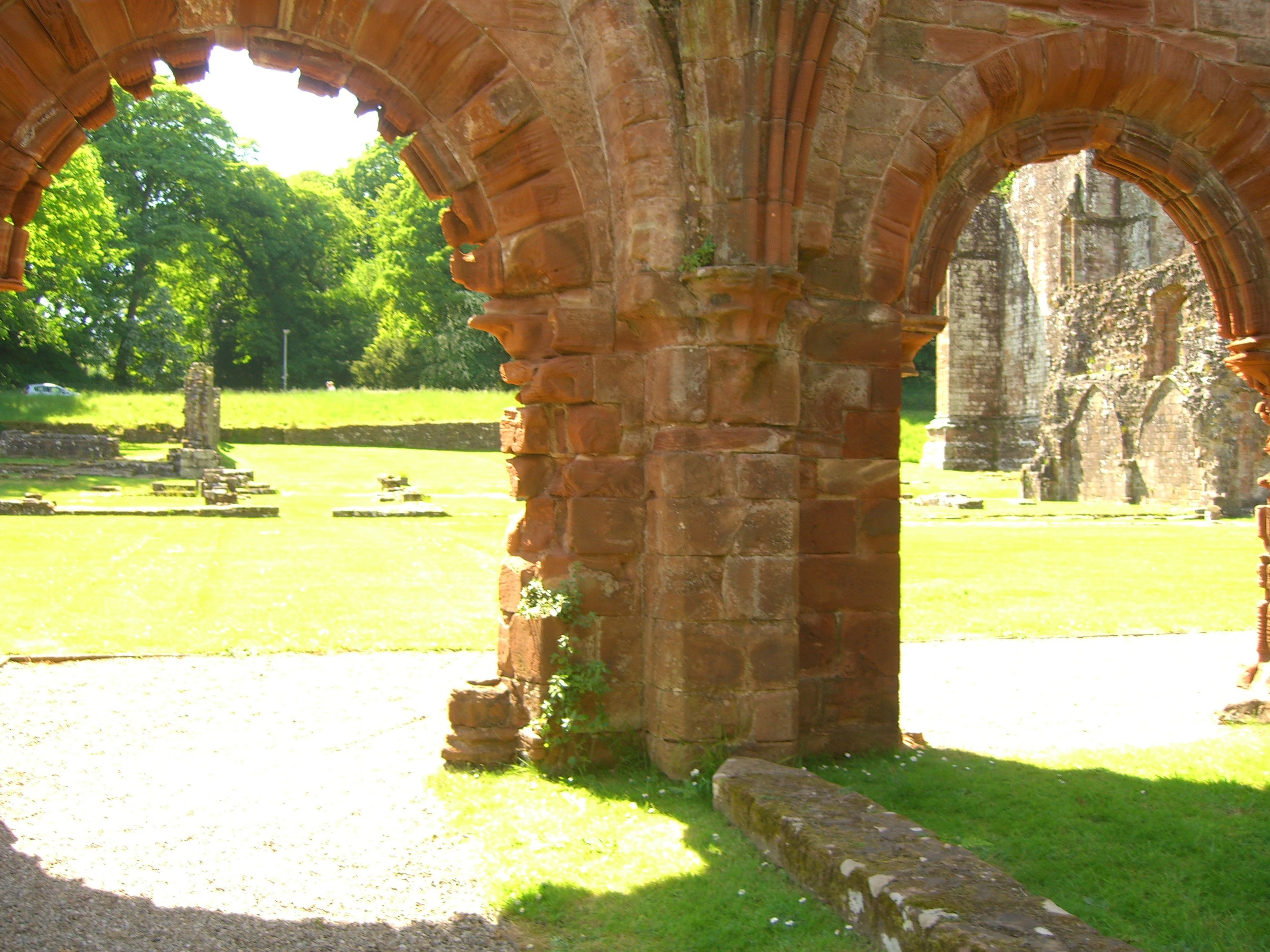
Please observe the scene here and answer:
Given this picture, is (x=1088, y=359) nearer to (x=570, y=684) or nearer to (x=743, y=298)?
(x=743, y=298)

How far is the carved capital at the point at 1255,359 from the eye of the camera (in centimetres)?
702

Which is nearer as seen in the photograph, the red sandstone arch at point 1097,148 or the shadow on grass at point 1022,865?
the shadow on grass at point 1022,865

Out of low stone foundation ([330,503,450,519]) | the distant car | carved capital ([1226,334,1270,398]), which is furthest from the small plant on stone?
→ the distant car

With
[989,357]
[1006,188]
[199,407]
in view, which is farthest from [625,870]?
[1006,188]

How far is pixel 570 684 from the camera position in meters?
5.52

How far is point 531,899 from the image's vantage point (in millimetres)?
4094

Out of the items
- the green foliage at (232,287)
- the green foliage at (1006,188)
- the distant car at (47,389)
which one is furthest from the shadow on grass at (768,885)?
the distant car at (47,389)

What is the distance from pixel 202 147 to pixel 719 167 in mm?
49513

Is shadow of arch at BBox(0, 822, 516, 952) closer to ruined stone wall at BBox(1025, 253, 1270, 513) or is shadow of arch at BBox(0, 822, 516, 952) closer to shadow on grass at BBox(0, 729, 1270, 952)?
shadow on grass at BBox(0, 729, 1270, 952)

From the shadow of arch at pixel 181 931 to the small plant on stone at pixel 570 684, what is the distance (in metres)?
1.59

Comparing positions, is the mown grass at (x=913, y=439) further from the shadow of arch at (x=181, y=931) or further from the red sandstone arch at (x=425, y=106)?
the shadow of arch at (x=181, y=931)

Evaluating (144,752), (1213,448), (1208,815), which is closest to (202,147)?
(1213,448)

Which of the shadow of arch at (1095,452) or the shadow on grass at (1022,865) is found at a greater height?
the shadow of arch at (1095,452)

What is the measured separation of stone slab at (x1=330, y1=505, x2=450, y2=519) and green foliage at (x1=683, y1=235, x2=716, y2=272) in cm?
1639
